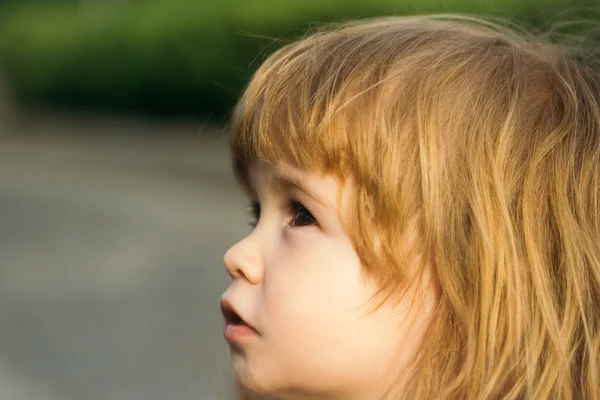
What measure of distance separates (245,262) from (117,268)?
4081mm

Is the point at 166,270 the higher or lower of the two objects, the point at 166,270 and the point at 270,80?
the higher

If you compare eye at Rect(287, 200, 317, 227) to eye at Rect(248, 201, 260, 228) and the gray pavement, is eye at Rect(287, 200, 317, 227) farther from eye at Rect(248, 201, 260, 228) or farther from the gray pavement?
the gray pavement

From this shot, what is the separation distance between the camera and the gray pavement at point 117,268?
4301mm

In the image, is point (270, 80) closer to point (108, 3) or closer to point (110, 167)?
point (110, 167)

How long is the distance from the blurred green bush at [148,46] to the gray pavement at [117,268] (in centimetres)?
57

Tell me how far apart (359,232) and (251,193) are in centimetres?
34

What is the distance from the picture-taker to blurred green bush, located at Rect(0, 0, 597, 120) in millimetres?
7902

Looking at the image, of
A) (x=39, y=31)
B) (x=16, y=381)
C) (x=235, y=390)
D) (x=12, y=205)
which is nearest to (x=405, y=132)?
(x=235, y=390)

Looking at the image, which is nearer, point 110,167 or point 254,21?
point 254,21

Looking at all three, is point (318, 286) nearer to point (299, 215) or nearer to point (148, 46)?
point (299, 215)

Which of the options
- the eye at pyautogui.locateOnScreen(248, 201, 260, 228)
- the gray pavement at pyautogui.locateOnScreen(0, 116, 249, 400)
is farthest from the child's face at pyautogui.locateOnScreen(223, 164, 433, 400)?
the gray pavement at pyautogui.locateOnScreen(0, 116, 249, 400)

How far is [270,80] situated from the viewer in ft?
6.71

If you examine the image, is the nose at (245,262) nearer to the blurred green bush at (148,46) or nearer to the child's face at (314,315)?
the child's face at (314,315)

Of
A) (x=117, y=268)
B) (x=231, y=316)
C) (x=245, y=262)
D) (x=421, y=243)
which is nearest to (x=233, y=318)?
(x=231, y=316)
